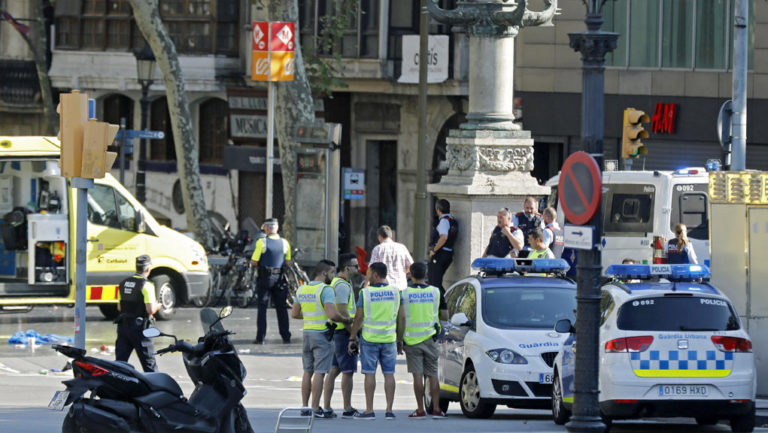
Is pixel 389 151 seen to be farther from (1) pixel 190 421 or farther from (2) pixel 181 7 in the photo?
(1) pixel 190 421

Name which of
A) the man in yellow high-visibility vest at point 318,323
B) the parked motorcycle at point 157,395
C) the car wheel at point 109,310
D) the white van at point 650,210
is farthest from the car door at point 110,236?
the parked motorcycle at point 157,395

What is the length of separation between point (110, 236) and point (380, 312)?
10.0 metres

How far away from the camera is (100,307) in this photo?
25.6 m

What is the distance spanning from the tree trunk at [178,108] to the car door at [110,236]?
750cm

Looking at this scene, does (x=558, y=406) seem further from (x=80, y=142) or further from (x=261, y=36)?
(x=261, y=36)

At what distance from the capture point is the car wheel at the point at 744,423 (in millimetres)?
14195

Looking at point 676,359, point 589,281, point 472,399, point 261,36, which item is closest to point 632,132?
point 261,36

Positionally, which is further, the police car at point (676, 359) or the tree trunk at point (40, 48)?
the tree trunk at point (40, 48)

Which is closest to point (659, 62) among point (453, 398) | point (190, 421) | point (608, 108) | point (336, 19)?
point (608, 108)

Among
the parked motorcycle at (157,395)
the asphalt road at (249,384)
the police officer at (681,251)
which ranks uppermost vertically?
the police officer at (681,251)

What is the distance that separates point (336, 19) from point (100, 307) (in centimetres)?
1319

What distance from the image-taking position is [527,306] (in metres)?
16.6

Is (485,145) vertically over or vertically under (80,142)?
over

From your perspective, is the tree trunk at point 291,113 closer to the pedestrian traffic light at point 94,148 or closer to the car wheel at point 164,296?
the car wheel at point 164,296
